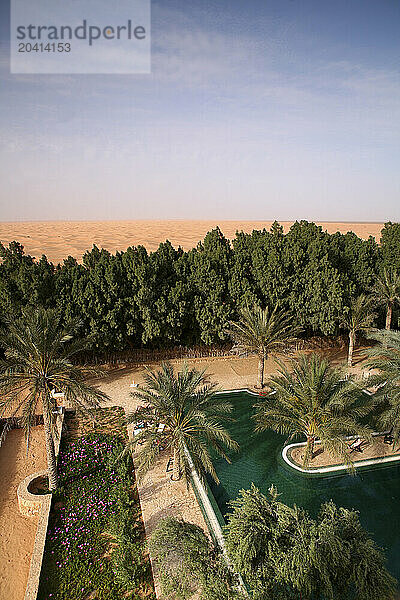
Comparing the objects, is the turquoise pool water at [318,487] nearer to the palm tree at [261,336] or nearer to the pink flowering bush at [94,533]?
the pink flowering bush at [94,533]

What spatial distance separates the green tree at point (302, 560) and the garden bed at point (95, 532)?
362 cm

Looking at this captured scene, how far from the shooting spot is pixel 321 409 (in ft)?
A: 43.7

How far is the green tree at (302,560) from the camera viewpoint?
7.50 m

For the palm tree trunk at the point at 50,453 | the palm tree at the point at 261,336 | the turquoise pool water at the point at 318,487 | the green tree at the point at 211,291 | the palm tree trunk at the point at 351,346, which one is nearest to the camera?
the turquoise pool water at the point at 318,487

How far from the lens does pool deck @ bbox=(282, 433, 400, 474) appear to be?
45.9ft

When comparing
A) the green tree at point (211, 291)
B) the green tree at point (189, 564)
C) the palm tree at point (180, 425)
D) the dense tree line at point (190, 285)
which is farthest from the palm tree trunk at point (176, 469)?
the green tree at point (211, 291)

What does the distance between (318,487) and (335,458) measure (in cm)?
162

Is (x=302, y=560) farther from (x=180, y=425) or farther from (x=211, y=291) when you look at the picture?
(x=211, y=291)

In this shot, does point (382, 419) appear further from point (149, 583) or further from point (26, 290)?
point (26, 290)

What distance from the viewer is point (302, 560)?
24.9 ft

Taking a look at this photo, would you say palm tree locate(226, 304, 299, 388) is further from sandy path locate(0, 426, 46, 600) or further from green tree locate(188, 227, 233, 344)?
sandy path locate(0, 426, 46, 600)

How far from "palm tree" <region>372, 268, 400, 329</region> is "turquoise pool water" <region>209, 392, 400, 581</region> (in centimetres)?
1103

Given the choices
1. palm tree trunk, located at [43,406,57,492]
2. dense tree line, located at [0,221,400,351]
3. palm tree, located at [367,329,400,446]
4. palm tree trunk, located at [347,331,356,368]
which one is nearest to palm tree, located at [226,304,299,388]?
dense tree line, located at [0,221,400,351]

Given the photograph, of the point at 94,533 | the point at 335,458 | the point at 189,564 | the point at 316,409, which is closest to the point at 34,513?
the point at 94,533
